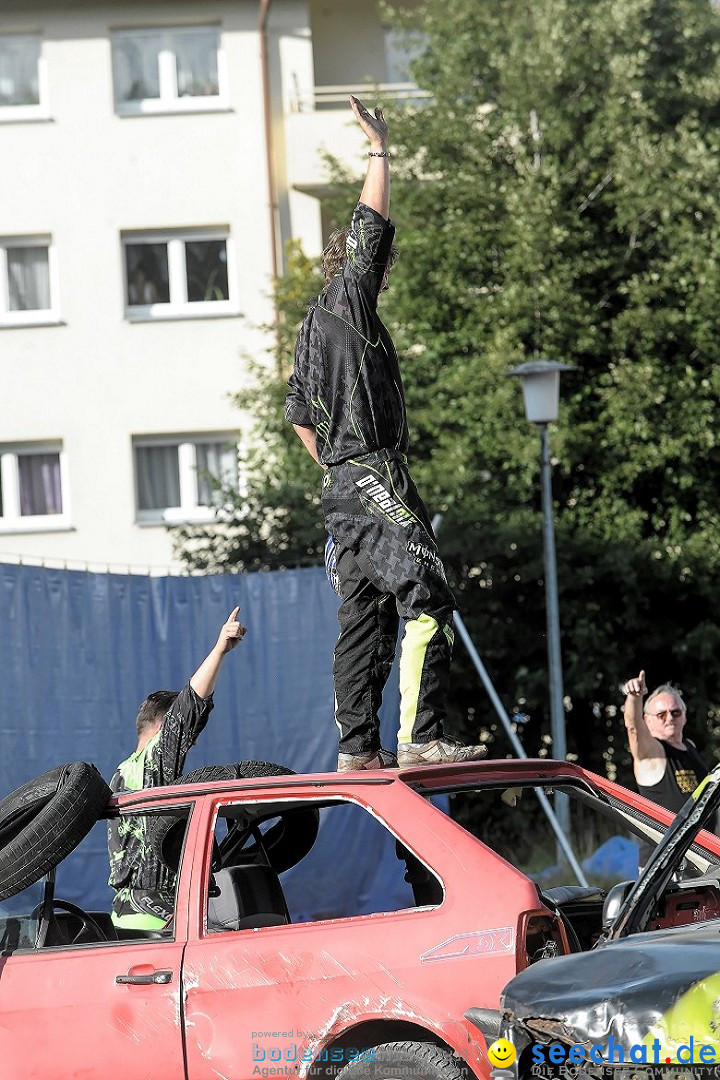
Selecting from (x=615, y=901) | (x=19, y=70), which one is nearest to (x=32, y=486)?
(x=19, y=70)

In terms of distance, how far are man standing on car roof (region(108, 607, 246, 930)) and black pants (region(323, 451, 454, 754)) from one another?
772 mm

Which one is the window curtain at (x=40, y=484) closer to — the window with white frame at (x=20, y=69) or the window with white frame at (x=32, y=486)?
the window with white frame at (x=32, y=486)

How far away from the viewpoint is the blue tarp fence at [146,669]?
31.9ft

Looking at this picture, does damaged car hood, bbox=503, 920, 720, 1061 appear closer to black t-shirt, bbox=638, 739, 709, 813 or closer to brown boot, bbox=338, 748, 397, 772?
brown boot, bbox=338, 748, 397, 772

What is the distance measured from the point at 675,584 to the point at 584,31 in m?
A: 6.07

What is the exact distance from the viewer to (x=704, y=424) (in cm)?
1700

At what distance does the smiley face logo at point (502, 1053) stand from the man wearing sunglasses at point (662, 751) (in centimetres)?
402

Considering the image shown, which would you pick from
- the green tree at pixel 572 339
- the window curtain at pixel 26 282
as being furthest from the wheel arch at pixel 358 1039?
the window curtain at pixel 26 282

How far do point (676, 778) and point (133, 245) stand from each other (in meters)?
16.4

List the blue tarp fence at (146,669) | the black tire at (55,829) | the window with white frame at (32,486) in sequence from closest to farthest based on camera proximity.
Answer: the black tire at (55,829) < the blue tarp fence at (146,669) < the window with white frame at (32,486)

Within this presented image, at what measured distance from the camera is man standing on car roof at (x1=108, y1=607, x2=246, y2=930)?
5.73m

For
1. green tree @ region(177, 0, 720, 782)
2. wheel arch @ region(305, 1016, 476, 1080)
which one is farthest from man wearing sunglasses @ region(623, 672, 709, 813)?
green tree @ region(177, 0, 720, 782)

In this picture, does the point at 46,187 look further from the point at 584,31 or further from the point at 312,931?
the point at 312,931

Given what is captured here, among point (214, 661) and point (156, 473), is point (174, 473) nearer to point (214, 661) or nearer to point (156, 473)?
point (156, 473)
